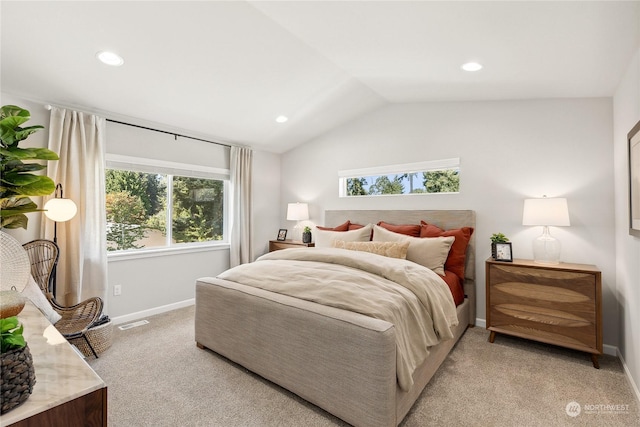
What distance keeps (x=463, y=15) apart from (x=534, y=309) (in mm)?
2388

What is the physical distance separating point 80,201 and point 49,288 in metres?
0.83

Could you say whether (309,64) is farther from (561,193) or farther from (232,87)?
(561,193)

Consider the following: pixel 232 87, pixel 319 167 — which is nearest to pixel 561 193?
pixel 319 167

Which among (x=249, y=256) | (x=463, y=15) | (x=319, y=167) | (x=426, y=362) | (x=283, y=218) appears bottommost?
(x=426, y=362)

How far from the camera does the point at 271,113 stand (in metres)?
3.87

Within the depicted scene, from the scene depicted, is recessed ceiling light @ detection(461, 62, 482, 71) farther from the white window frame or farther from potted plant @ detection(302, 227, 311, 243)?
the white window frame

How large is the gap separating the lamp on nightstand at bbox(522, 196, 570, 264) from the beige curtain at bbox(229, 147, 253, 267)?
11.3ft

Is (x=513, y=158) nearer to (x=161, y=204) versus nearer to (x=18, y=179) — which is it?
(x=18, y=179)

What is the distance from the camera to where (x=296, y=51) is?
109 inches

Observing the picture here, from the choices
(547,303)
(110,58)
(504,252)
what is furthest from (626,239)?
(110,58)

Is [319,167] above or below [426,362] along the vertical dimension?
above

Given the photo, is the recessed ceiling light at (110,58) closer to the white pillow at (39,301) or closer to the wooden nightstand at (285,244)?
the white pillow at (39,301)

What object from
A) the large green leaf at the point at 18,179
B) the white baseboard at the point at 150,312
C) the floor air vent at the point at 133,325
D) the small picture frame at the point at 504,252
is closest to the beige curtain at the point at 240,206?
the white baseboard at the point at 150,312

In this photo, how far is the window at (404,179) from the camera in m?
3.66
